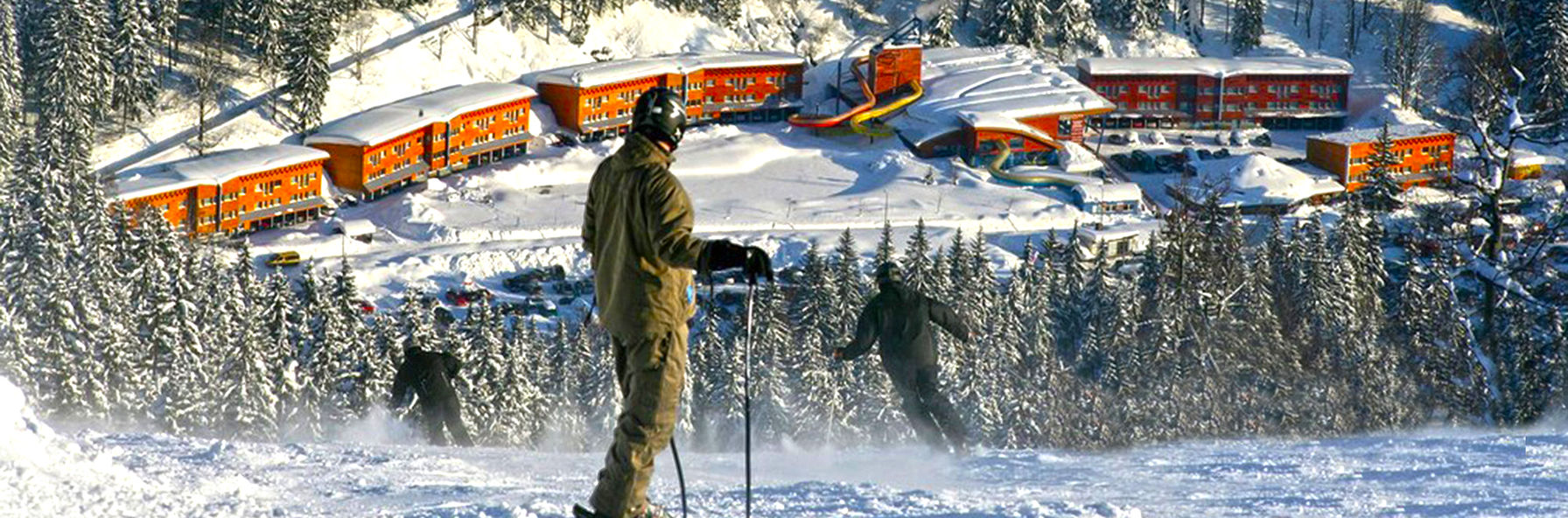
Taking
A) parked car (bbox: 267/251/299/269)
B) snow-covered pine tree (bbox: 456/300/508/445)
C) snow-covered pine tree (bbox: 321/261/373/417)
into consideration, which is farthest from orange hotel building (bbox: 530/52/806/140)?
snow-covered pine tree (bbox: 321/261/373/417)

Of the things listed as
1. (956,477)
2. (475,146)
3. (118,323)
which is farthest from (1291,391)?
(475,146)

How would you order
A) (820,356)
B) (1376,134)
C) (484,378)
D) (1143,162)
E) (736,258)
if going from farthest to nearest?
(1376,134), (1143,162), (820,356), (484,378), (736,258)

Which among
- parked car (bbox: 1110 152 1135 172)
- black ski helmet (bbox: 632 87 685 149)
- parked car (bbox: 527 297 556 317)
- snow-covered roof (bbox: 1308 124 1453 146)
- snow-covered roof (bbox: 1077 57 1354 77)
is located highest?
black ski helmet (bbox: 632 87 685 149)

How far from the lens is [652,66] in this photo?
72.1 m

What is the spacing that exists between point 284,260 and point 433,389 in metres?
37.5

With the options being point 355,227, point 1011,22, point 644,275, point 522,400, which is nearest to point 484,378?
point 522,400

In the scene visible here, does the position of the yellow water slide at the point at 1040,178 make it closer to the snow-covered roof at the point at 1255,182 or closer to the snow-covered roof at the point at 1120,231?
the snow-covered roof at the point at 1255,182

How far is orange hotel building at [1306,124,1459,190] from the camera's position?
70188 millimetres

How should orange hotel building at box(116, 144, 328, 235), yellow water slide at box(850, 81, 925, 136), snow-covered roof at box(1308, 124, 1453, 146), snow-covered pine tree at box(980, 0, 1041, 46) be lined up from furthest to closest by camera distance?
1. snow-covered pine tree at box(980, 0, 1041, 46)
2. yellow water slide at box(850, 81, 925, 136)
3. snow-covered roof at box(1308, 124, 1453, 146)
4. orange hotel building at box(116, 144, 328, 235)

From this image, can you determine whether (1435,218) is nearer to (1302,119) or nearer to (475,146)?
(475,146)

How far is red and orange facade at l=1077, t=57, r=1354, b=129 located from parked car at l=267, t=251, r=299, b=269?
33439mm

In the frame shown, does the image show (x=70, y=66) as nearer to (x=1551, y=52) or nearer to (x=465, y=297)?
(x=465, y=297)

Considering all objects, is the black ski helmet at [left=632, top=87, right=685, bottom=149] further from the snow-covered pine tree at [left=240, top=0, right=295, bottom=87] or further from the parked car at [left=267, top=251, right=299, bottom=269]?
the snow-covered pine tree at [left=240, top=0, right=295, bottom=87]

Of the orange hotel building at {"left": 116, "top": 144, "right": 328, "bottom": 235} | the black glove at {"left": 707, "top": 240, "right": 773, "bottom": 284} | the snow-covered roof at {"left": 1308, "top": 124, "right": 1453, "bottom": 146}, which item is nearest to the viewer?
the black glove at {"left": 707, "top": 240, "right": 773, "bottom": 284}
